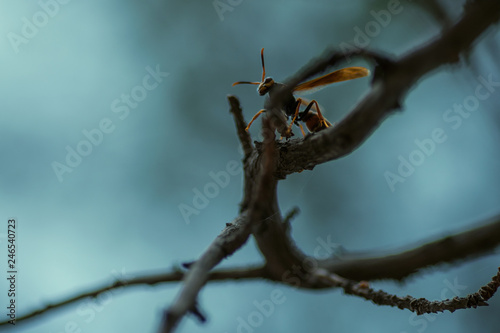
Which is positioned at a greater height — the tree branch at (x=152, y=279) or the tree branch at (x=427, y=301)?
the tree branch at (x=152, y=279)

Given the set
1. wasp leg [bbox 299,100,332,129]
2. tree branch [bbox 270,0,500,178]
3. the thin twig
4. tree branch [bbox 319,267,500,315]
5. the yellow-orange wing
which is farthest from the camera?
wasp leg [bbox 299,100,332,129]

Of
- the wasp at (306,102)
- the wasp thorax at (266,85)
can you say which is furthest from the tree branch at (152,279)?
the wasp thorax at (266,85)

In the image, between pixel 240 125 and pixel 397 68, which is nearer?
pixel 397 68

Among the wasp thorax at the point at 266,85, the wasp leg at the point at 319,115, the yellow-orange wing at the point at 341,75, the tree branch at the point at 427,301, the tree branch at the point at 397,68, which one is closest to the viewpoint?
the tree branch at the point at 397,68

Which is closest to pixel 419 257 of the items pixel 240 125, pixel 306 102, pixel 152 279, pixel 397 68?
pixel 306 102

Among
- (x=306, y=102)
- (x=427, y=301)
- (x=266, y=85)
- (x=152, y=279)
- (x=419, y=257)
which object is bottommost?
(x=419, y=257)

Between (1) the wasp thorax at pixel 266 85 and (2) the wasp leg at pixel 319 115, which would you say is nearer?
(2) the wasp leg at pixel 319 115

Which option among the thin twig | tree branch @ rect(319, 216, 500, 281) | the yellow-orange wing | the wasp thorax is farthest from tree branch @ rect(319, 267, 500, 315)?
the wasp thorax

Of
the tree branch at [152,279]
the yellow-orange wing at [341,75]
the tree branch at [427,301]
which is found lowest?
the tree branch at [427,301]

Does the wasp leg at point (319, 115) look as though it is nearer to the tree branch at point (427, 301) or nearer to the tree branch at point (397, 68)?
the tree branch at point (427, 301)

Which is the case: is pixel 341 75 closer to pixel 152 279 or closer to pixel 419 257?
pixel 419 257

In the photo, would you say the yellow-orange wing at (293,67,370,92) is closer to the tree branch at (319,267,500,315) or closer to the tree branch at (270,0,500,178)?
the tree branch at (270,0,500,178)

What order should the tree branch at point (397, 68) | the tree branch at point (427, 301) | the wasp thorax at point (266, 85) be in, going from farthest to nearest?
1. the wasp thorax at point (266, 85)
2. the tree branch at point (427, 301)
3. the tree branch at point (397, 68)
